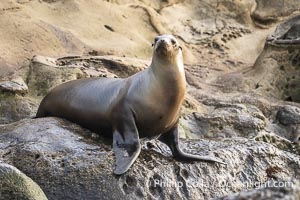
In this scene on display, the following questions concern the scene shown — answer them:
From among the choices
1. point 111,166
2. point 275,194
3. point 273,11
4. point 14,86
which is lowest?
point 14,86

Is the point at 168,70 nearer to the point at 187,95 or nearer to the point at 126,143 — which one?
the point at 126,143

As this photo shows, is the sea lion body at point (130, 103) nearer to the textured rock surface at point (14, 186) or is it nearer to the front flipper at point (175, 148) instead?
the front flipper at point (175, 148)

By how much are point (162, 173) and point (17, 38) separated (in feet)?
14.3

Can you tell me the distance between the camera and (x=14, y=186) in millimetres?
4117

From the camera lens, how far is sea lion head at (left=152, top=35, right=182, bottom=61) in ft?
17.6

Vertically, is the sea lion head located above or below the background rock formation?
above

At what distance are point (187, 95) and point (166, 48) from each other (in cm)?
323

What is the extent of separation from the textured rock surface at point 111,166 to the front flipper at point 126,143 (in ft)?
0.19

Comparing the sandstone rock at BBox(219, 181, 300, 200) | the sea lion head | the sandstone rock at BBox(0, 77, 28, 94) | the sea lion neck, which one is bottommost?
the sandstone rock at BBox(0, 77, 28, 94)

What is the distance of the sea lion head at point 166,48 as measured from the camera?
211 inches

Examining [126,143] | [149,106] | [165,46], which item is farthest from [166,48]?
[126,143]

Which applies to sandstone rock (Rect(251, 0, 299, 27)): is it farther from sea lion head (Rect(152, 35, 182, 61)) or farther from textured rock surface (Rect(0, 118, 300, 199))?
sea lion head (Rect(152, 35, 182, 61))

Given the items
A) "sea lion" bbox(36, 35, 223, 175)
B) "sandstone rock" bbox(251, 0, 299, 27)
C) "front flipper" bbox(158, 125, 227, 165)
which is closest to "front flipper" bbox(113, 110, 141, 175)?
"sea lion" bbox(36, 35, 223, 175)

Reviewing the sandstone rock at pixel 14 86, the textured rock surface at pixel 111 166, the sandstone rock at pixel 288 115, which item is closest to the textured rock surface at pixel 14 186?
the textured rock surface at pixel 111 166
